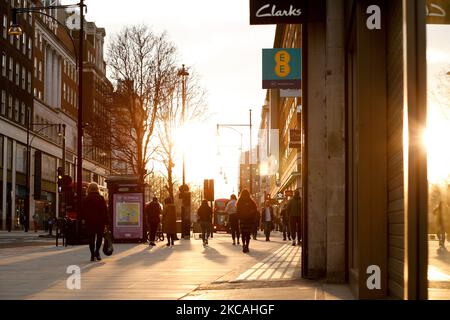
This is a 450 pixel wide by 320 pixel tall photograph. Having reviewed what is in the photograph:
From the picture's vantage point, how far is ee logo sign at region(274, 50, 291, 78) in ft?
56.2

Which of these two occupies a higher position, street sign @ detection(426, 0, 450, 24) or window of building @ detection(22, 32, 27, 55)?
window of building @ detection(22, 32, 27, 55)

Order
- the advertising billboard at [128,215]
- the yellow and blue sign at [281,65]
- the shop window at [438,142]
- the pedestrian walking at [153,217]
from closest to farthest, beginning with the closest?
the shop window at [438,142]
the yellow and blue sign at [281,65]
the pedestrian walking at [153,217]
the advertising billboard at [128,215]

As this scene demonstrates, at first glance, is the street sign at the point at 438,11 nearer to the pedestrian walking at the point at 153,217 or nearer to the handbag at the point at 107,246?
the handbag at the point at 107,246

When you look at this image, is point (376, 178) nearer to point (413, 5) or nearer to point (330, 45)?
point (413, 5)

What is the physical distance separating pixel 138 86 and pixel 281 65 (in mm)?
30500

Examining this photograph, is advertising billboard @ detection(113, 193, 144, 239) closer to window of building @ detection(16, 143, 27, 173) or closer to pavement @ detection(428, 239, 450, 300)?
pavement @ detection(428, 239, 450, 300)

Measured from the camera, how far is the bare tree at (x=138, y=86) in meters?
46.6

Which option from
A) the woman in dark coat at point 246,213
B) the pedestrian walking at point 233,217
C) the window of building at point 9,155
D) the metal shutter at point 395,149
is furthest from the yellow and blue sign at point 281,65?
the window of building at point 9,155

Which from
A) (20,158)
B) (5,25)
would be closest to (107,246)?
(5,25)

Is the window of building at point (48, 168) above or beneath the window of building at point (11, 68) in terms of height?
beneath

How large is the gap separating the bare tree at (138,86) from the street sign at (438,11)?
4091 centimetres

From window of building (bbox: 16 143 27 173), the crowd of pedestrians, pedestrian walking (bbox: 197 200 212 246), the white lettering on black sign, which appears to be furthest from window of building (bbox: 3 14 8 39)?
the white lettering on black sign
